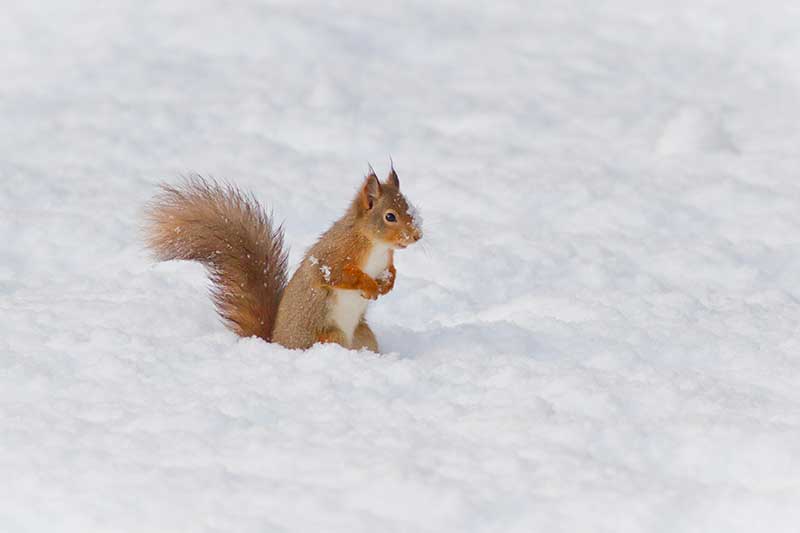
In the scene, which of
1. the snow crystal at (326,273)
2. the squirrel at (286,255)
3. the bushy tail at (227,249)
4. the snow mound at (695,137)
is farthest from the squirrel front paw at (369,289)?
the snow mound at (695,137)

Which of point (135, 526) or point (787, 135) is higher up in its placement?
point (787, 135)

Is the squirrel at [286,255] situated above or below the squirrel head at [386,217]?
below

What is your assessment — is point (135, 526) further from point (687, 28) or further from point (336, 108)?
point (687, 28)

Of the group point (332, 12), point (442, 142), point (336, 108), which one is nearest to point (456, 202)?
point (442, 142)

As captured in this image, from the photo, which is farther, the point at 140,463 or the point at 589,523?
the point at 140,463

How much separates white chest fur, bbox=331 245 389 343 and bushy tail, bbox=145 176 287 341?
1.07 feet

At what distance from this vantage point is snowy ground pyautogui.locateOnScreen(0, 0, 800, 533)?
3178mm

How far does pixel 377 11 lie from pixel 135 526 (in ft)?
21.3

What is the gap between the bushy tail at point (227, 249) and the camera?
430 centimetres

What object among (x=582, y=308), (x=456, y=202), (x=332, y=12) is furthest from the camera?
(x=332, y=12)

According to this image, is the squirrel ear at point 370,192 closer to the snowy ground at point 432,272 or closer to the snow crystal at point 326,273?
the snow crystal at point 326,273

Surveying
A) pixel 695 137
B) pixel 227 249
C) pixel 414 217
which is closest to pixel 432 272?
pixel 227 249

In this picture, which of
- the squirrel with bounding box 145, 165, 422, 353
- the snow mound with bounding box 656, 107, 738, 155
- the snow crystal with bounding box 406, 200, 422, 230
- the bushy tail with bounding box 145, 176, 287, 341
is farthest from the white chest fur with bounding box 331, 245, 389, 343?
the snow mound with bounding box 656, 107, 738, 155

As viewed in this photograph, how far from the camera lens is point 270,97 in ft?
25.5
